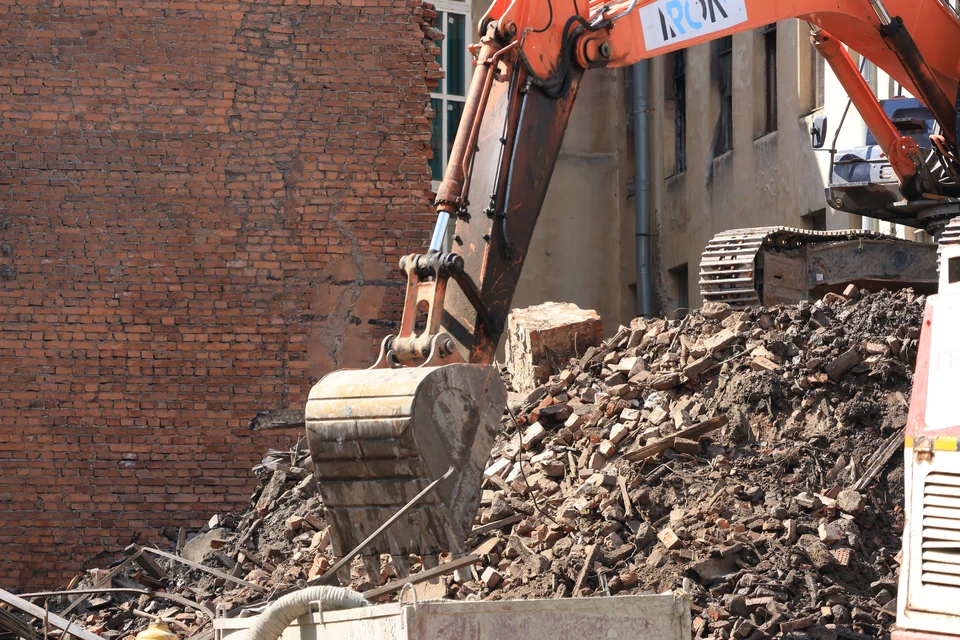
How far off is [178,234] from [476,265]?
579 centimetres

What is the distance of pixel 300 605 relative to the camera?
553 centimetres

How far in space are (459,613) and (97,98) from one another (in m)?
8.52

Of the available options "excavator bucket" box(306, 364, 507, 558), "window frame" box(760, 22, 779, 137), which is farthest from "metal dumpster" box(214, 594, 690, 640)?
"window frame" box(760, 22, 779, 137)

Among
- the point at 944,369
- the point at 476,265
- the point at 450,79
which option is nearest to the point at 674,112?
the point at 450,79

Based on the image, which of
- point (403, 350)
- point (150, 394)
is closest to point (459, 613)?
point (403, 350)

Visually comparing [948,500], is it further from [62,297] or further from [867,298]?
[62,297]

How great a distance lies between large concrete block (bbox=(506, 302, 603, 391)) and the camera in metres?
12.1

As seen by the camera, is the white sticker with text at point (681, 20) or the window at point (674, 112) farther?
the window at point (674, 112)

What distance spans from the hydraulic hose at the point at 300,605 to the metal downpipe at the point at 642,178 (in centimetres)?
1881

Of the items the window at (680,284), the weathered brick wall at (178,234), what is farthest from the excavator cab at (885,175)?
the window at (680,284)

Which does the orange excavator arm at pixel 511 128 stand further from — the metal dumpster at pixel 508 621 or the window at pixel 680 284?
the window at pixel 680 284

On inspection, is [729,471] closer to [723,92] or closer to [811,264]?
[811,264]

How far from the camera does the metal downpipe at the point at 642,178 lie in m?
24.0

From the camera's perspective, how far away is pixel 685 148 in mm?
23891
